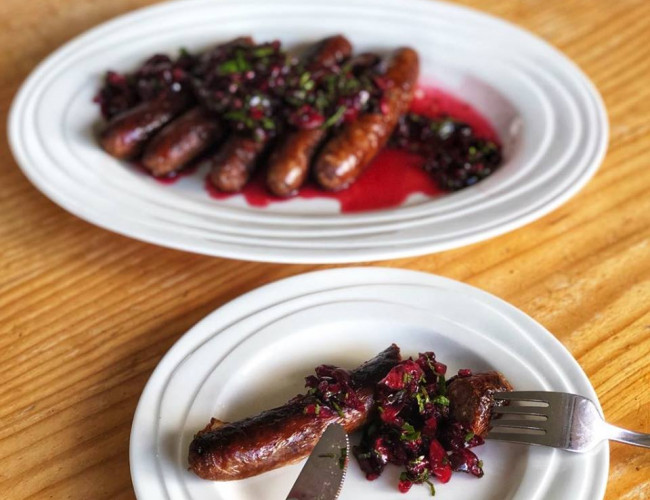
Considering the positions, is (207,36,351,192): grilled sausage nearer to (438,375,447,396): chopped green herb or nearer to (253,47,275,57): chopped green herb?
(253,47,275,57): chopped green herb

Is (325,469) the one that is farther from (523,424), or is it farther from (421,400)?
(523,424)

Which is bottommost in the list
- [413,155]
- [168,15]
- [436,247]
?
[413,155]

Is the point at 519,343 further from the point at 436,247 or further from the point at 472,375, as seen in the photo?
the point at 436,247

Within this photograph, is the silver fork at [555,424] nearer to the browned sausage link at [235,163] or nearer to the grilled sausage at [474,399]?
the grilled sausage at [474,399]

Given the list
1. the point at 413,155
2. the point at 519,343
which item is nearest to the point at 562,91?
the point at 413,155

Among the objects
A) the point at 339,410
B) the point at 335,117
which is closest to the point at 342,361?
the point at 339,410
